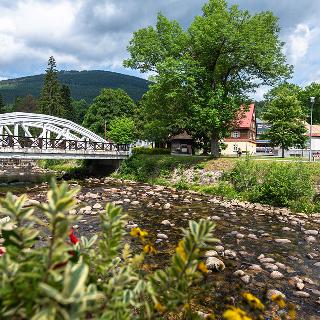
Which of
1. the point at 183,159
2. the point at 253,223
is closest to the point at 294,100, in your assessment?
the point at 183,159

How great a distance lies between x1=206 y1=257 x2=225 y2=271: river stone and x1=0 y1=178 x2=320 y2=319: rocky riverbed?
0.03 metres

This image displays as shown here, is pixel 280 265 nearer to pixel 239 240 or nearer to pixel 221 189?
pixel 239 240

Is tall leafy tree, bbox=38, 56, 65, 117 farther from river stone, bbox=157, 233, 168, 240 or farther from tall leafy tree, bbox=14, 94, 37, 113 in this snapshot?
river stone, bbox=157, 233, 168, 240

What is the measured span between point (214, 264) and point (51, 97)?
67177 mm

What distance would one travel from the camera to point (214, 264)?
31.3 ft

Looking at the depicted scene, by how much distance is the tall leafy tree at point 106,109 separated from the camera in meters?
63.1

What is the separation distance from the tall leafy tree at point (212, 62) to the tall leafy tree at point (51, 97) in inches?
1664

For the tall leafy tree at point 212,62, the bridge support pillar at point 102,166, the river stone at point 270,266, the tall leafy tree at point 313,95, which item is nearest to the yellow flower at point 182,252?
the river stone at point 270,266

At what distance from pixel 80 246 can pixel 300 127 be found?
42.9 metres

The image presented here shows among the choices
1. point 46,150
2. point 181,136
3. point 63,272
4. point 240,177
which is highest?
point 181,136

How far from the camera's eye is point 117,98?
215ft

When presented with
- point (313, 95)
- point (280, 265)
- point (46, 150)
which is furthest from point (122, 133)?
point (313, 95)

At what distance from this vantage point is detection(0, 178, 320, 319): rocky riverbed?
8356 mm

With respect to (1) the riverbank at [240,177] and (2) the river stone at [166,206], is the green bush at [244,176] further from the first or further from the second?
(2) the river stone at [166,206]
